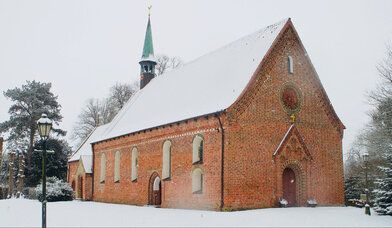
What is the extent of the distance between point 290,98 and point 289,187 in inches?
201

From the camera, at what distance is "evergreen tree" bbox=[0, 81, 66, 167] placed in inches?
2004

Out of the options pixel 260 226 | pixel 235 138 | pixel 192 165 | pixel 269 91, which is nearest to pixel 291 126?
pixel 269 91

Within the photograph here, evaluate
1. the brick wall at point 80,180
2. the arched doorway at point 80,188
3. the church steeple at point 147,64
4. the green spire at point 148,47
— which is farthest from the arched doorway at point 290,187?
the arched doorway at point 80,188

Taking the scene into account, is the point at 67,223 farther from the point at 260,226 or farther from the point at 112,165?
the point at 112,165

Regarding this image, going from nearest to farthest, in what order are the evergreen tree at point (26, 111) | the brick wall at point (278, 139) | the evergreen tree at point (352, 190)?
the brick wall at point (278, 139), the evergreen tree at point (352, 190), the evergreen tree at point (26, 111)

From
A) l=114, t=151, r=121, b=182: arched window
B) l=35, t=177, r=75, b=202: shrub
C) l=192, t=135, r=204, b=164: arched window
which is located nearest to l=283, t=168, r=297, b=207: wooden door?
l=192, t=135, r=204, b=164: arched window

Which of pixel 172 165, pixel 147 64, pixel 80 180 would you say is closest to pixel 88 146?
pixel 80 180

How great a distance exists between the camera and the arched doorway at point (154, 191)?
27725 millimetres

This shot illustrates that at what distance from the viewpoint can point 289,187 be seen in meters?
23.2

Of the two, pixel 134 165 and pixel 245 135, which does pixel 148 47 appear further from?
pixel 245 135

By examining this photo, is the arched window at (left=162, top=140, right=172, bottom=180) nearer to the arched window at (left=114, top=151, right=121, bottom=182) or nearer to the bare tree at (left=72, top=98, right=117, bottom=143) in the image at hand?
the arched window at (left=114, top=151, right=121, bottom=182)

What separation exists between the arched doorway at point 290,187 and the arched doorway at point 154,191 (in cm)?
889

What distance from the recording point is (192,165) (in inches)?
921

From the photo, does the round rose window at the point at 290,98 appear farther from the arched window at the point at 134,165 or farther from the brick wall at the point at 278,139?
the arched window at the point at 134,165
